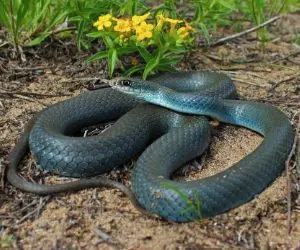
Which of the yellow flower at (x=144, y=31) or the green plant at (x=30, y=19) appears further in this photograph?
the green plant at (x=30, y=19)

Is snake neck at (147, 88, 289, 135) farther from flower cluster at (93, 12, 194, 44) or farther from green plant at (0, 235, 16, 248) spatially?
green plant at (0, 235, 16, 248)

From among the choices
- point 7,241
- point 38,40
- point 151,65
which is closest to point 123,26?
point 151,65

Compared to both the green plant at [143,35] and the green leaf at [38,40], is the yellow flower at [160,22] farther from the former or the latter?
the green leaf at [38,40]

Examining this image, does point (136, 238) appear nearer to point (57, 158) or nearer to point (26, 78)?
point (57, 158)

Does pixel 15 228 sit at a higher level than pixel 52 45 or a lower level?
lower

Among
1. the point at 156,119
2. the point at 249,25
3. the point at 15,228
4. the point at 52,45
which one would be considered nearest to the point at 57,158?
the point at 15,228

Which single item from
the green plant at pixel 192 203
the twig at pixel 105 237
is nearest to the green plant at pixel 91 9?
the green plant at pixel 192 203
